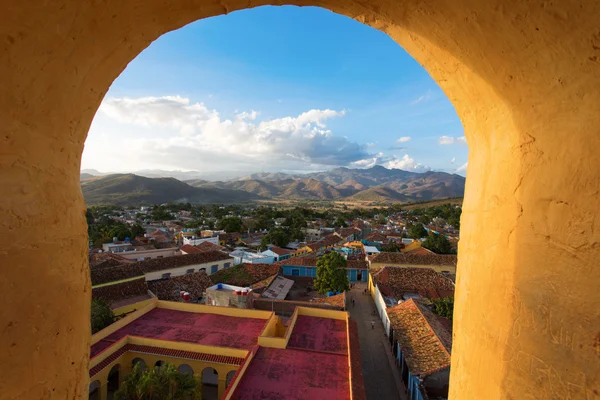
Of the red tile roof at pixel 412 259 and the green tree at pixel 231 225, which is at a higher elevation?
the red tile roof at pixel 412 259

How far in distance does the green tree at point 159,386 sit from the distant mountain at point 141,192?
11577 cm

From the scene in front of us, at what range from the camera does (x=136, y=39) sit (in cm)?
165

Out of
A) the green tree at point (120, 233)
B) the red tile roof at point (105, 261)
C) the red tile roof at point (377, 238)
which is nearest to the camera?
the red tile roof at point (105, 261)

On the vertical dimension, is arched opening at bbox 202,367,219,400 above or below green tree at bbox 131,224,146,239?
below

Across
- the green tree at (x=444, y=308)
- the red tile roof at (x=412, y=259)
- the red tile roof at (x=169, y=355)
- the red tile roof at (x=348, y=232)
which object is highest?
the red tile roof at (x=169, y=355)

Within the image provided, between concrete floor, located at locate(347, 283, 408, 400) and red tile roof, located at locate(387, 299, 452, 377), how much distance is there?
1.49 metres

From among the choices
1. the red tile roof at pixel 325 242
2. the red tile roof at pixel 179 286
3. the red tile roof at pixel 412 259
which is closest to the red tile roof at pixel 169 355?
the red tile roof at pixel 179 286

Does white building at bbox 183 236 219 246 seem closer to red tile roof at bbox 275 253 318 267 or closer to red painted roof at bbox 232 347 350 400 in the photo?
red tile roof at bbox 275 253 318 267

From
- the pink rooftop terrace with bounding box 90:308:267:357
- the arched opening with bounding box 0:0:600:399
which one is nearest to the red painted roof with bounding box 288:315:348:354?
the pink rooftop terrace with bounding box 90:308:267:357

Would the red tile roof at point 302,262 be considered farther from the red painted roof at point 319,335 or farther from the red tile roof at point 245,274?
the red painted roof at point 319,335

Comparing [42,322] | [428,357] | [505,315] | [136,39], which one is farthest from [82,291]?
[428,357]

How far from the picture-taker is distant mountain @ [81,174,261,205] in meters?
115

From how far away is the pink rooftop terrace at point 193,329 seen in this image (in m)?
11.5

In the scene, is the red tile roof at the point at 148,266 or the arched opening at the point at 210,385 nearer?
the arched opening at the point at 210,385
